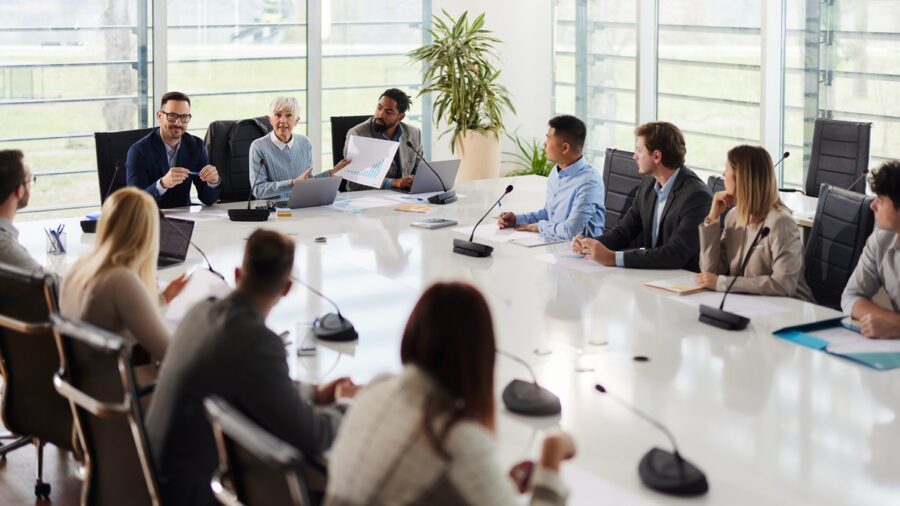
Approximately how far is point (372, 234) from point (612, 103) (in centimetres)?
491

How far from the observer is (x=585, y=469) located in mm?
2572

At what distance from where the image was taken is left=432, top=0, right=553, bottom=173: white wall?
987 cm

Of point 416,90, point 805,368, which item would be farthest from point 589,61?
point 805,368

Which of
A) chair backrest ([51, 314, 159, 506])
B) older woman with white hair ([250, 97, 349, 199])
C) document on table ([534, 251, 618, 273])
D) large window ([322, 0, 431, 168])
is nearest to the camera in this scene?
chair backrest ([51, 314, 159, 506])

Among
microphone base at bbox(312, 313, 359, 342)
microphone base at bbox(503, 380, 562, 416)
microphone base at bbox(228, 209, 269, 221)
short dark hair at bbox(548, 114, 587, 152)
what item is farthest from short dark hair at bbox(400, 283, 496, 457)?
microphone base at bbox(228, 209, 269, 221)

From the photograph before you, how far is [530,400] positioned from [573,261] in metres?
1.87

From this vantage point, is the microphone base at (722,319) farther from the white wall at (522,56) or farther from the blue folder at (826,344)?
the white wall at (522,56)

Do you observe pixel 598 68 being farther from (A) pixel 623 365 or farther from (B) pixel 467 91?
(A) pixel 623 365

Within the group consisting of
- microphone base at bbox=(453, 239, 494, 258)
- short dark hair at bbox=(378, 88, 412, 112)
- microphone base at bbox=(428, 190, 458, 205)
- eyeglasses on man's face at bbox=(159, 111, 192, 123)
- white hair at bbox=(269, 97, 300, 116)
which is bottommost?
microphone base at bbox=(453, 239, 494, 258)

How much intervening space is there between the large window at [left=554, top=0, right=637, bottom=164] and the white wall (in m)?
0.11

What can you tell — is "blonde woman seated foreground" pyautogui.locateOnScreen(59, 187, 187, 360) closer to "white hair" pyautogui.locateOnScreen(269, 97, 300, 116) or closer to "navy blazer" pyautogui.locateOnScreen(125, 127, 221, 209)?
"navy blazer" pyautogui.locateOnScreen(125, 127, 221, 209)

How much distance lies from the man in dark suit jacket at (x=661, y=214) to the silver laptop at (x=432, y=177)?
57.5 inches

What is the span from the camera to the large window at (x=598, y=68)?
9.45 meters

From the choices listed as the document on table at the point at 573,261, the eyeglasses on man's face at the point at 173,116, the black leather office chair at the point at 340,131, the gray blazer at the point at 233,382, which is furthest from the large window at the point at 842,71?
the gray blazer at the point at 233,382
